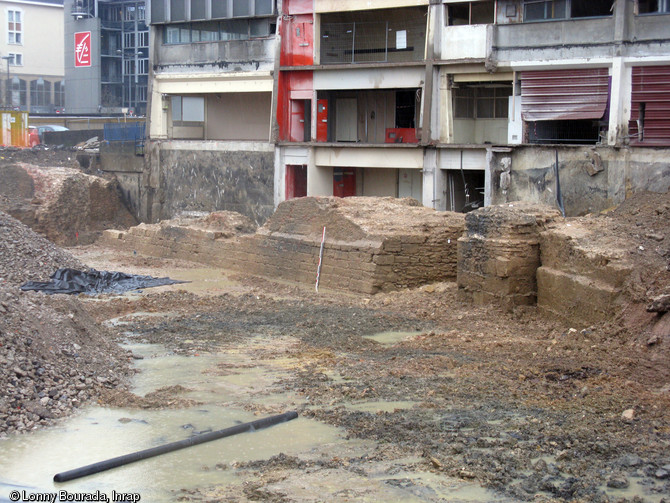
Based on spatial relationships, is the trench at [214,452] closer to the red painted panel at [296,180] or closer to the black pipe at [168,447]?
the black pipe at [168,447]

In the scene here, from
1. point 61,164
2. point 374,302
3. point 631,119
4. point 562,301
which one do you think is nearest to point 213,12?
point 61,164

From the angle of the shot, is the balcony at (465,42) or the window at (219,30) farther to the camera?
the window at (219,30)

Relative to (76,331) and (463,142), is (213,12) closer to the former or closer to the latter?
(463,142)

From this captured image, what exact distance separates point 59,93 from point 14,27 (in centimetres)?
478

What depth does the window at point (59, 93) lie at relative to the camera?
5447 cm

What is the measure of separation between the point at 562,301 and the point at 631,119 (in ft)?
30.7

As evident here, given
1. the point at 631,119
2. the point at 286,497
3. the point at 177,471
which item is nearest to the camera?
the point at 286,497

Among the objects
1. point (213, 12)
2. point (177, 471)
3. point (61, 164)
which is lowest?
point (177, 471)

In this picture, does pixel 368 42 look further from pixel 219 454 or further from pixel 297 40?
pixel 219 454

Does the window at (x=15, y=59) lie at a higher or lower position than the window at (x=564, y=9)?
higher

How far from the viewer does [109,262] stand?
21469 millimetres

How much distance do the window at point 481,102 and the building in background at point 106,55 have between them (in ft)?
91.7

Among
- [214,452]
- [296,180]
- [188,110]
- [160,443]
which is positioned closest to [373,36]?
[296,180]

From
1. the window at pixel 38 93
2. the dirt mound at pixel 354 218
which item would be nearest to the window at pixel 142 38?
the window at pixel 38 93
